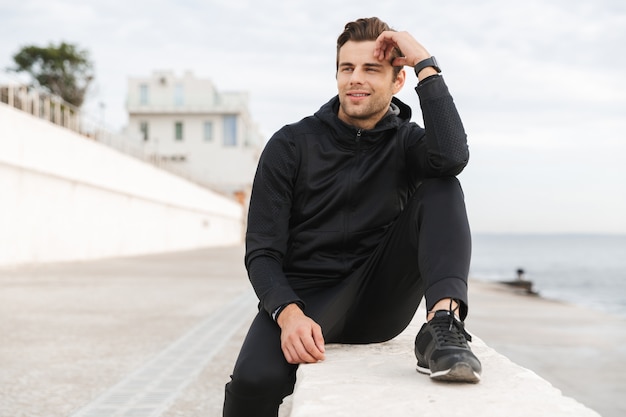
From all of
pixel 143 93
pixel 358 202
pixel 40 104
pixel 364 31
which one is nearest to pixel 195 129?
pixel 143 93

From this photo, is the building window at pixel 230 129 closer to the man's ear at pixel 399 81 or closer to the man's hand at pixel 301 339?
the man's ear at pixel 399 81

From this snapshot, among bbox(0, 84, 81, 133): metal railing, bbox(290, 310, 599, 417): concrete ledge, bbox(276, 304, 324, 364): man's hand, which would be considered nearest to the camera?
bbox(290, 310, 599, 417): concrete ledge

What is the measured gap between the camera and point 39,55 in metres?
53.3

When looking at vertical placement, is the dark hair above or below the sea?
above

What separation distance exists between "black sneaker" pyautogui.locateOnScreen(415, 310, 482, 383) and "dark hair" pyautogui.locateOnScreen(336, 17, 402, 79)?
116cm

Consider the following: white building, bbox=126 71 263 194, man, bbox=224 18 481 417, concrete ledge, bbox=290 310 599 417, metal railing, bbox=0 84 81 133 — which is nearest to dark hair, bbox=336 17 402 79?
man, bbox=224 18 481 417

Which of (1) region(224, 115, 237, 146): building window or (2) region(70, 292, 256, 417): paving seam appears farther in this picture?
(1) region(224, 115, 237, 146): building window

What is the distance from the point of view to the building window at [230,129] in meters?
54.2

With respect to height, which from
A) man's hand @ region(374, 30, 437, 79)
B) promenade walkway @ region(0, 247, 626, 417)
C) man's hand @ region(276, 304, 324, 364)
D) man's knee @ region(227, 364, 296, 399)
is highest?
man's hand @ region(374, 30, 437, 79)

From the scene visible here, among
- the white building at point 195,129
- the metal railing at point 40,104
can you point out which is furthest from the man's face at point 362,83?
the white building at point 195,129

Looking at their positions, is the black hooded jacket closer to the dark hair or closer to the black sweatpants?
the black sweatpants

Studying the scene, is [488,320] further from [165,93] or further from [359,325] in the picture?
[165,93]

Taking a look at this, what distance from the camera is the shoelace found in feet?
7.31

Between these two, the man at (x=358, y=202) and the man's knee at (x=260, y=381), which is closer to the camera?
the man's knee at (x=260, y=381)
